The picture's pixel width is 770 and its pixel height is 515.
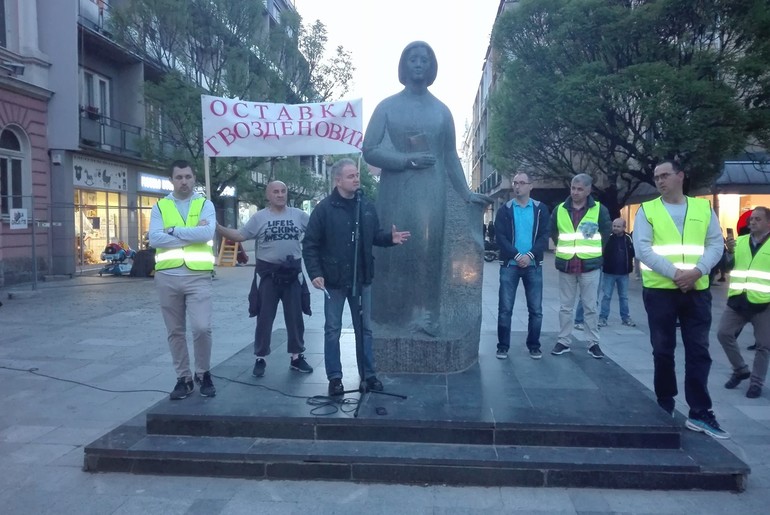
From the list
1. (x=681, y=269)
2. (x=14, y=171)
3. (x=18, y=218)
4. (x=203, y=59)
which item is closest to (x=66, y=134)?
(x=14, y=171)

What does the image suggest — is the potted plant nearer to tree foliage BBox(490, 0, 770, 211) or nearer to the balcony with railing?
the balcony with railing

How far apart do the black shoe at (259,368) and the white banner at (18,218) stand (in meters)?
11.7

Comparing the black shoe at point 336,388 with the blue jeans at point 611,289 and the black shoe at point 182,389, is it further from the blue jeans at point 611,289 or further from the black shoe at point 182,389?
the blue jeans at point 611,289

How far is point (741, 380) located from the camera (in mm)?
7008

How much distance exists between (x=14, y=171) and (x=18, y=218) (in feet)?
10.9

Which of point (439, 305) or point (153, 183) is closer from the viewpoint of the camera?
point (439, 305)

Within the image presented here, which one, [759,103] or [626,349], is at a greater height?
[759,103]

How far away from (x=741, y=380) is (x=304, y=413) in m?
4.91

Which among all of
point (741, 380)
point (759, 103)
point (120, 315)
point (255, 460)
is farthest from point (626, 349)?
point (759, 103)

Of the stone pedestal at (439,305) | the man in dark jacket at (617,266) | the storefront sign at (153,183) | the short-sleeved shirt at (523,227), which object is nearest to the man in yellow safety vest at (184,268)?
the stone pedestal at (439,305)

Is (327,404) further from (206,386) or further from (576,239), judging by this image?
(576,239)

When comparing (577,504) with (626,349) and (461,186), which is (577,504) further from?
(626,349)

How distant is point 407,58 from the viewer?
635 cm

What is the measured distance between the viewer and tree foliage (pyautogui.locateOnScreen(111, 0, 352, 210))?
64.4 ft
